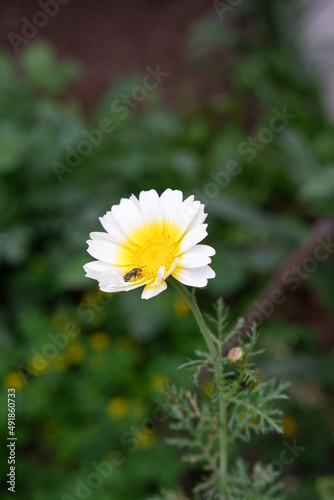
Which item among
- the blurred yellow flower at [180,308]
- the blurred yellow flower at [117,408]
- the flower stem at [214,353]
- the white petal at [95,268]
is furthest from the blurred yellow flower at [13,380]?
the white petal at [95,268]

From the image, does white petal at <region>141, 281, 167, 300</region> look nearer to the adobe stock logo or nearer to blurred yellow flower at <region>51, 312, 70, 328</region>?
blurred yellow flower at <region>51, 312, 70, 328</region>

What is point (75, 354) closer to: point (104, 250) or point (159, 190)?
point (159, 190)

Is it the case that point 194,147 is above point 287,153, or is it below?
above

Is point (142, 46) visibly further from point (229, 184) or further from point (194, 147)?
point (229, 184)

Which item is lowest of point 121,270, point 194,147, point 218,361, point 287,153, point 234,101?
point 218,361

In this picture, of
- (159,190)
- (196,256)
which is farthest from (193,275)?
(159,190)

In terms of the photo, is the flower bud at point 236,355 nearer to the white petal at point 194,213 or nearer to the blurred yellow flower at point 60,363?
the white petal at point 194,213

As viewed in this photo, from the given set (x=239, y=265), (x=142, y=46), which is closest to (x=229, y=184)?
(x=239, y=265)
